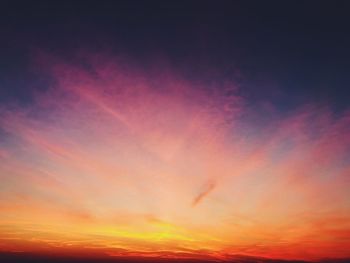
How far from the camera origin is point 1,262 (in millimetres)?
127938

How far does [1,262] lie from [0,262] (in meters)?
1.73

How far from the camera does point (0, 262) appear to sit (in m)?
126
